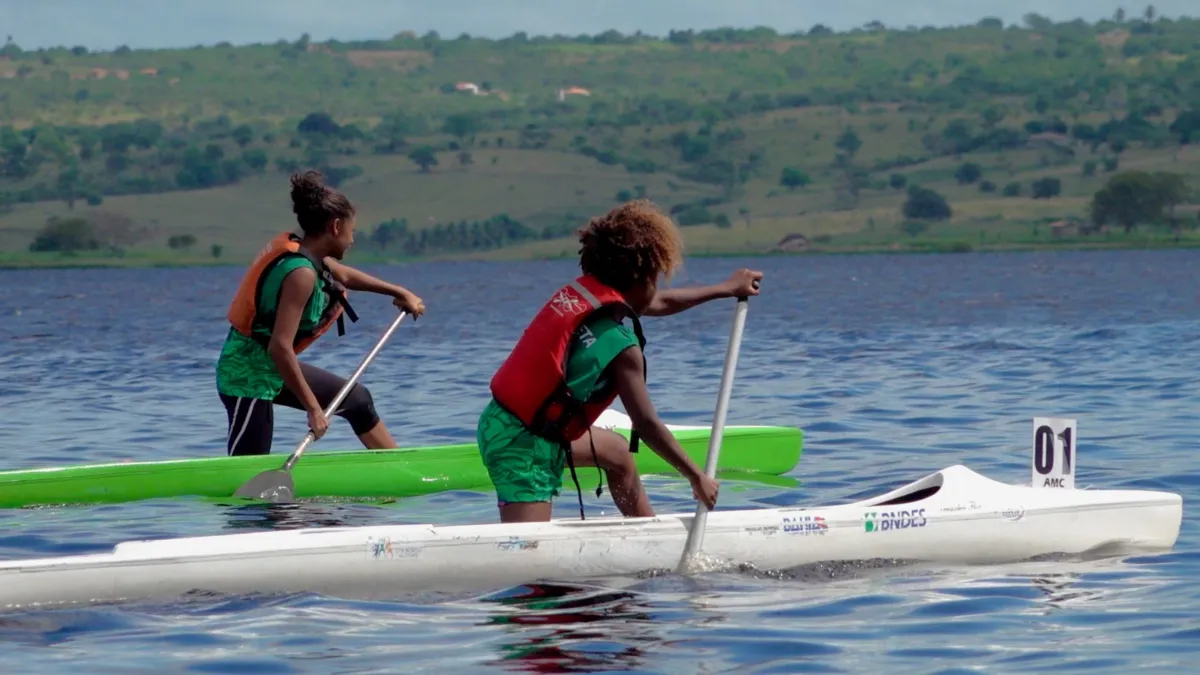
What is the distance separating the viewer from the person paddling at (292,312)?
9.76 metres

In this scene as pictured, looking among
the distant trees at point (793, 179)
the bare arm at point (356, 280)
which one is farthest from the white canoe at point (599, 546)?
the distant trees at point (793, 179)

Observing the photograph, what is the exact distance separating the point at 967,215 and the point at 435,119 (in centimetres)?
7392

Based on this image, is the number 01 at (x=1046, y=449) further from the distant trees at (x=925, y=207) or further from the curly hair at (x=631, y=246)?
the distant trees at (x=925, y=207)

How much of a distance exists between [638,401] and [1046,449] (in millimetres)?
2541

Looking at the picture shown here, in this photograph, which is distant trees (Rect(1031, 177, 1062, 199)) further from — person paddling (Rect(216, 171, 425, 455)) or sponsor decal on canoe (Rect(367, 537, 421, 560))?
sponsor decal on canoe (Rect(367, 537, 421, 560))

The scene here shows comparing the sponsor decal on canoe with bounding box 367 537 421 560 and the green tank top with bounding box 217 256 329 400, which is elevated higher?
the green tank top with bounding box 217 256 329 400

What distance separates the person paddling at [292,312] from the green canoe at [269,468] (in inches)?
15.5

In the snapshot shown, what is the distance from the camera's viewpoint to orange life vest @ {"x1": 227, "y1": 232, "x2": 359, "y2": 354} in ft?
32.5

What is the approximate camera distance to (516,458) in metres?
7.84

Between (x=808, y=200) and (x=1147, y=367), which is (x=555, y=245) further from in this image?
(x=1147, y=367)

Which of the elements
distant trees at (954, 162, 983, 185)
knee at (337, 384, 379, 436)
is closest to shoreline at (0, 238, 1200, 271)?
distant trees at (954, 162, 983, 185)

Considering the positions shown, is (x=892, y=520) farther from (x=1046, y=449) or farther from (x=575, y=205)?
(x=575, y=205)

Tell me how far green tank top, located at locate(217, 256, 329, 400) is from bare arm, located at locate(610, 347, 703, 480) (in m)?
2.94

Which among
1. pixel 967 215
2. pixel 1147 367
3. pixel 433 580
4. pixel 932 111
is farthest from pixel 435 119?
pixel 433 580
